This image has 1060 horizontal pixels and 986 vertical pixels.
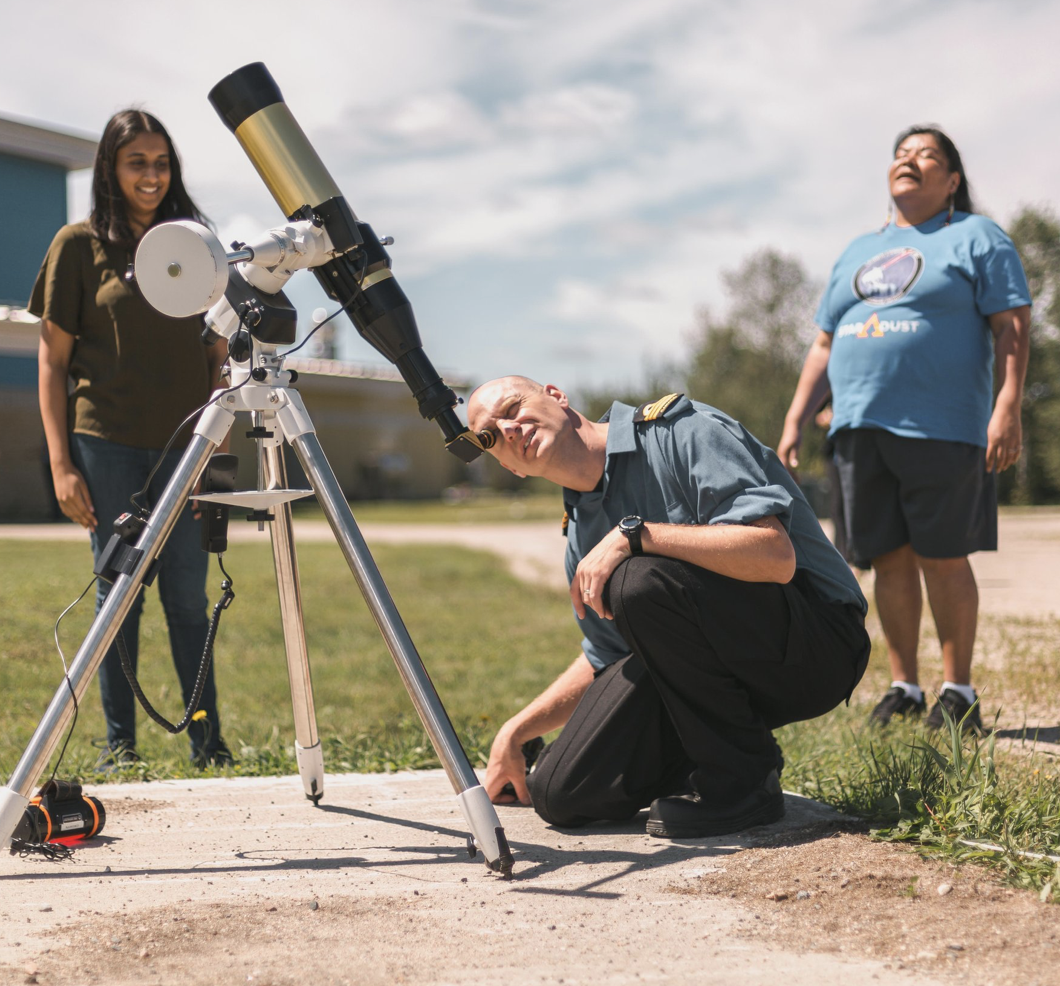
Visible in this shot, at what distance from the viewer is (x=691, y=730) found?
2.47 metres

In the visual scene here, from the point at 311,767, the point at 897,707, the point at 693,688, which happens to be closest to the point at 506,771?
the point at 311,767

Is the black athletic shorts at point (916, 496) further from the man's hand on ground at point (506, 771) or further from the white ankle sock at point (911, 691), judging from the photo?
the man's hand on ground at point (506, 771)

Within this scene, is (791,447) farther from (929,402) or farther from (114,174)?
(114,174)

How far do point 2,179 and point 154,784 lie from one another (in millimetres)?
5248

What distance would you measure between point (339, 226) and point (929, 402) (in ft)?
7.64

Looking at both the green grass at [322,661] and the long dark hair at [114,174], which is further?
the green grass at [322,661]

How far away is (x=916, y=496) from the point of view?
3.84m

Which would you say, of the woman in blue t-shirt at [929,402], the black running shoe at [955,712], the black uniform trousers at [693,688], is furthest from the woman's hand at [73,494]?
the black running shoe at [955,712]

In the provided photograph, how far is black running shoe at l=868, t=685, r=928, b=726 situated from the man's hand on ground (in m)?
1.49

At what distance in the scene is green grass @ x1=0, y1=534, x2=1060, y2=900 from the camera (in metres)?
2.36

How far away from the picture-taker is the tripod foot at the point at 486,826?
2.19m

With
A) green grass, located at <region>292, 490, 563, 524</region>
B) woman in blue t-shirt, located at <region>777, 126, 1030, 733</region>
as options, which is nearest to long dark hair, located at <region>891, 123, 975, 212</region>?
woman in blue t-shirt, located at <region>777, 126, 1030, 733</region>

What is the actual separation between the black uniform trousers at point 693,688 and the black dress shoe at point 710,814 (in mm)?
27

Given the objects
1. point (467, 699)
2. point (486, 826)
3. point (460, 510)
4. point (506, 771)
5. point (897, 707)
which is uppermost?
point (486, 826)
